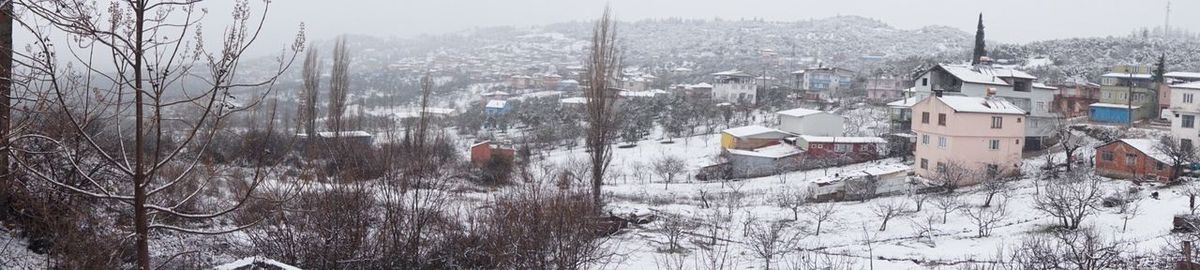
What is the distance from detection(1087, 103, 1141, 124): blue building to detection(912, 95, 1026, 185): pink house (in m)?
8.35

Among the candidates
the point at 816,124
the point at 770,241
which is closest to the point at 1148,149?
the point at 816,124

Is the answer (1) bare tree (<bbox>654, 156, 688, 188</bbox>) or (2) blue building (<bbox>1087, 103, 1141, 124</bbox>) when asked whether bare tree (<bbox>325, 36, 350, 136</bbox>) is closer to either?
(1) bare tree (<bbox>654, 156, 688, 188</bbox>)

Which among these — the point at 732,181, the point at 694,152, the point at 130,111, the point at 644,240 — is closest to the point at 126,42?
the point at 130,111

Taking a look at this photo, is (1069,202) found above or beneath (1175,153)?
beneath

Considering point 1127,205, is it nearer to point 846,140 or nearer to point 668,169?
point 846,140

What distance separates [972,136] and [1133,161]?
9.74ft

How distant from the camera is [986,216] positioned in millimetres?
12633

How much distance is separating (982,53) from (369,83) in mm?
45026

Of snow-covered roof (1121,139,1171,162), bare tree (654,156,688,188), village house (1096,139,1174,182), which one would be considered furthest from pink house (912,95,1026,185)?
bare tree (654,156,688,188)

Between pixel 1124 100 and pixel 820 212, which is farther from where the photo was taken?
pixel 1124 100

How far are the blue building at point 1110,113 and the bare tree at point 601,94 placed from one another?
59.4ft

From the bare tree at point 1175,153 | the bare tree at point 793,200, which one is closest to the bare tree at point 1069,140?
the bare tree at point 1175,153

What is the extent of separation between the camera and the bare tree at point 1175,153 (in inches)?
596

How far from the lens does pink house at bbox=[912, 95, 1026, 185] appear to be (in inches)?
686
